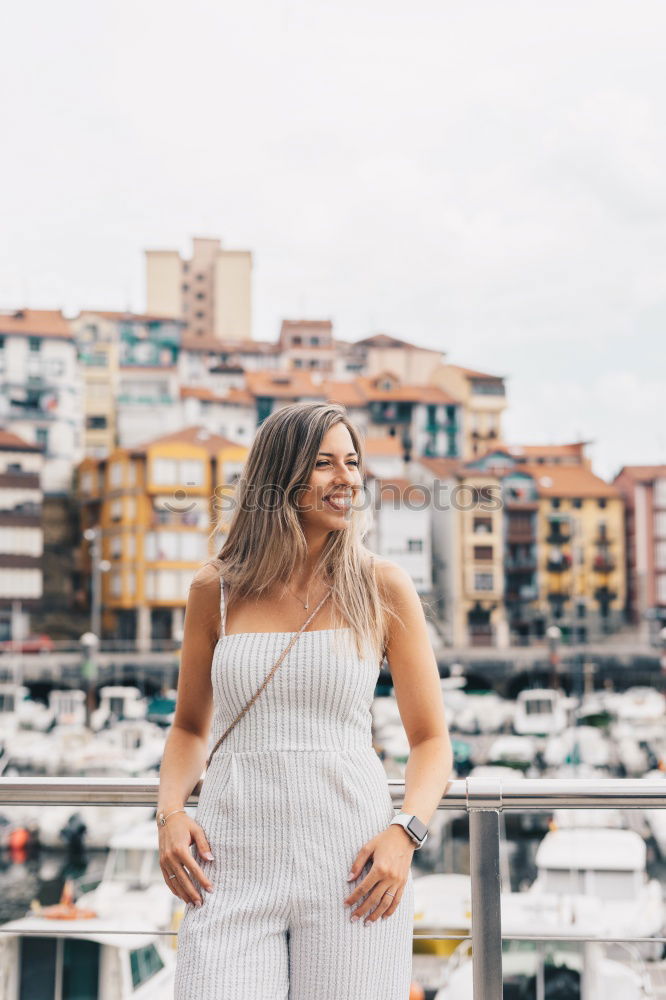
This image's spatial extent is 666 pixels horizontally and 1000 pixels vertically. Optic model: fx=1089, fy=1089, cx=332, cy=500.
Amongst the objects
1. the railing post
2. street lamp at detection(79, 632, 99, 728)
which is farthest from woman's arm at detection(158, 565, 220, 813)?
street lamp at detection(79, 632, 99, 728)

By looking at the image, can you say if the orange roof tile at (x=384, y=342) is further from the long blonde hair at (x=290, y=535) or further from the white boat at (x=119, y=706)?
the long blonde hair at (x=290, y=535)

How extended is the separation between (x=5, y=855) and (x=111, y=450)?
28715mm

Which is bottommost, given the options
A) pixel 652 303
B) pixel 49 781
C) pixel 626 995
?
pixel 626 995

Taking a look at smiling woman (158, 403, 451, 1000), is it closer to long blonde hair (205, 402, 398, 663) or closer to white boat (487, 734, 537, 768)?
long blonde hair (205, 402, 398, 663)

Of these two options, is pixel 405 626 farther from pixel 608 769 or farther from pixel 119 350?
pixel 119 350

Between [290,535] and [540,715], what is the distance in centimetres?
3000

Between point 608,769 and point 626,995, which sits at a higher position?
point 626,995

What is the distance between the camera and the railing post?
182 centimetres

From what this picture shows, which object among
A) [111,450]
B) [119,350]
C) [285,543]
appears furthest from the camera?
[119,350]

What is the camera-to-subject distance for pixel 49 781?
198cm

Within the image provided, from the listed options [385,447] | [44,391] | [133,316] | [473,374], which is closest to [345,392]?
[385,447]

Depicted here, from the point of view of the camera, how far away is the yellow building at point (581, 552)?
147 ft

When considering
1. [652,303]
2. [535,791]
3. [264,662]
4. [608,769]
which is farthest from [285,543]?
[652,303]

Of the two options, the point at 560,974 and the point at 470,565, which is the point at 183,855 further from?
the point at 470,565
